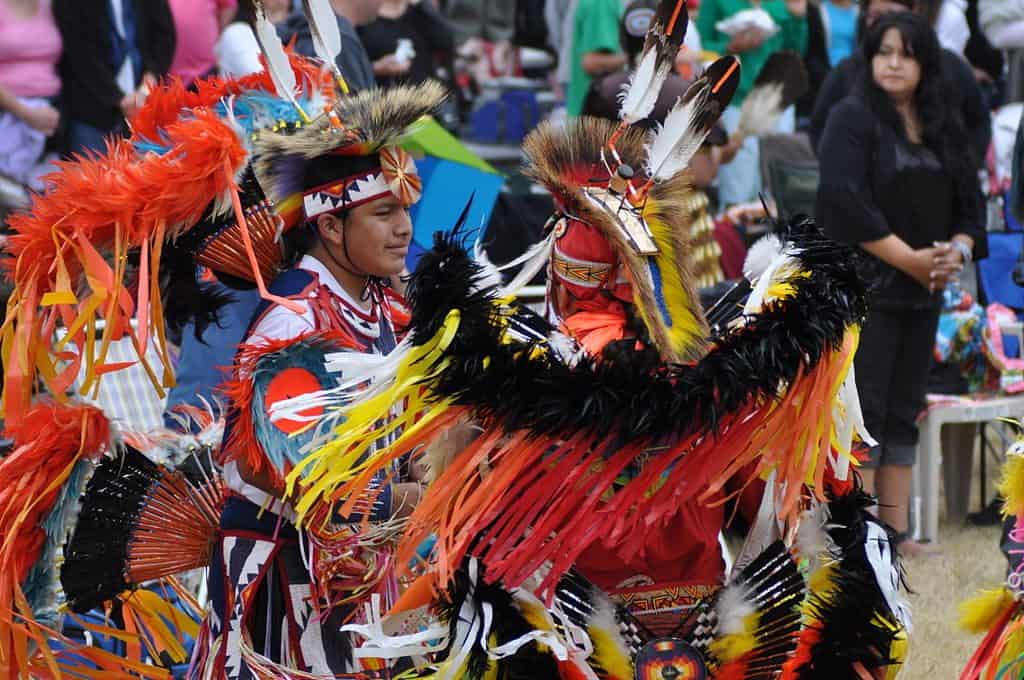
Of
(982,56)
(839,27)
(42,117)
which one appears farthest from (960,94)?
(42,117)

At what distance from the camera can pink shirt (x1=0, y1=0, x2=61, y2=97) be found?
21.9ft

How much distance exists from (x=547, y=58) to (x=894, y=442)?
21.3 feet

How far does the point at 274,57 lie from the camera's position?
143 inches

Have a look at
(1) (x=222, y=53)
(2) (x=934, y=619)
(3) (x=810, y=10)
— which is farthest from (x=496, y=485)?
(3) (x=810, y=10)

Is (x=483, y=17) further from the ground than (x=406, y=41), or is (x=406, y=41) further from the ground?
(x=406, y=41)

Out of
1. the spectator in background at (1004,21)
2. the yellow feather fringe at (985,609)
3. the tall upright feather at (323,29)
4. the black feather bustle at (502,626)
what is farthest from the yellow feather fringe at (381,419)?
the spectator in background at (1004,21)

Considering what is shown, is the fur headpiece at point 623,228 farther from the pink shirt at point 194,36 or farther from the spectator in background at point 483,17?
the spectator in background at point 483,17

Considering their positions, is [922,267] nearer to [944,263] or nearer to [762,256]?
[944,263]

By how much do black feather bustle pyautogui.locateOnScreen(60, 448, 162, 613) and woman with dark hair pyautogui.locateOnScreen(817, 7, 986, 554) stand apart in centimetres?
285

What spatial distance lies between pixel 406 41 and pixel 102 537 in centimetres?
441

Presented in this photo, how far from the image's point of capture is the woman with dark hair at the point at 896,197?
5.69m

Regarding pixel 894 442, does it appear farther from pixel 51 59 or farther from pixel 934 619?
pixel 51 59

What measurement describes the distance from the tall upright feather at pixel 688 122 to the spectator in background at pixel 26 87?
13.5 ft

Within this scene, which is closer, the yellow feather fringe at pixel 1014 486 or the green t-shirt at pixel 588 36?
the yellow feather fringe at pixel 1014 486
